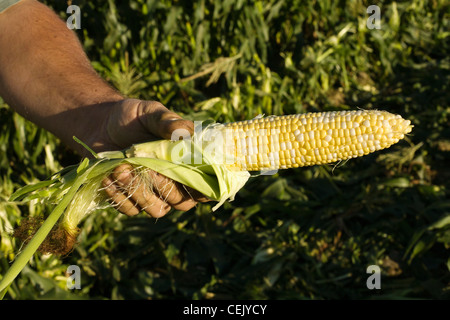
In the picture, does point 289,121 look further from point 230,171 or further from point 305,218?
point 305,218

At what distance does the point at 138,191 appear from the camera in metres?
1.92

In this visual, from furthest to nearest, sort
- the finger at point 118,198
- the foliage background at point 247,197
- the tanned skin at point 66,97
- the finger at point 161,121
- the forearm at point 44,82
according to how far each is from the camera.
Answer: the foliage background at point 247,197 → the forearm at point 44,82 → the tanned skin at point 66,97 → the finger at point 118,198 → the finger at point 161,121

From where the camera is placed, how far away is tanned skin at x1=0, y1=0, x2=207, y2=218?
1988mm

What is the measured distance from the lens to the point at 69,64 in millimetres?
2357

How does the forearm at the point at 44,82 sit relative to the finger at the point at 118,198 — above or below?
above

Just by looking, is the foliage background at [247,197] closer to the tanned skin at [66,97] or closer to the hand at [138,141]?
the tanned skin at [66,97]

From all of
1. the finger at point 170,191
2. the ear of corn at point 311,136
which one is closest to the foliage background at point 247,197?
the finger at point 170,191

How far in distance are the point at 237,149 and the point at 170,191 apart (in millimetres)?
345

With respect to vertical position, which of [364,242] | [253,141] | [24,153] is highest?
[253,141]

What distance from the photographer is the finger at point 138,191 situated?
5.88 ft

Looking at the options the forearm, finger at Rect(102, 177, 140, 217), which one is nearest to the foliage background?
the forearm

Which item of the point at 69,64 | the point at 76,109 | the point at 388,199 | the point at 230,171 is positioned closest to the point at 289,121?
the point at 230,171

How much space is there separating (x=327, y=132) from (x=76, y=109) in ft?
3.99

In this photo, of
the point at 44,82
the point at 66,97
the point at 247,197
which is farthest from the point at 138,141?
the point at 247,197
